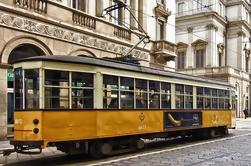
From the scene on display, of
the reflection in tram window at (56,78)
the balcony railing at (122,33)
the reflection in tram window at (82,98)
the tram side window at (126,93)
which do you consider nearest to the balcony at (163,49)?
the balcony railing at (122,33)

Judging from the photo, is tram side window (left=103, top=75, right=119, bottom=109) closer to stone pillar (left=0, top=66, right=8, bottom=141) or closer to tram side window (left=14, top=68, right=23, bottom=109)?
tram side window (left=14, top=68, right=23, bottom=109)

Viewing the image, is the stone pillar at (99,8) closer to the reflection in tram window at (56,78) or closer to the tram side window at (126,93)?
the tram side window at (126,93)

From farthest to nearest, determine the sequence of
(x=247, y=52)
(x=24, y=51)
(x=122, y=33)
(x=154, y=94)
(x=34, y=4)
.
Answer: (x=247, y=52) < (x=122, y=33) < (x=24, y=51) < (x=34, y=4) < (x=154, y=94)

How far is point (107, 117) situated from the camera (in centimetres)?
1285

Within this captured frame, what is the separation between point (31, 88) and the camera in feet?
37.2

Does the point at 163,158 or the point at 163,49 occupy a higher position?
the point at 163,49

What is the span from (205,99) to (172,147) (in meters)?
3.98

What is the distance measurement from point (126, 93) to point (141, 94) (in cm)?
88

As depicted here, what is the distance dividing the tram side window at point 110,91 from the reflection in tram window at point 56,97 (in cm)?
151

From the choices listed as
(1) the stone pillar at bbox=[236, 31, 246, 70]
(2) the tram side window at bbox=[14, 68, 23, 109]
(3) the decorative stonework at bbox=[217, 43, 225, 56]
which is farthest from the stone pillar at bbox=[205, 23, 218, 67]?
(2) the tram side window at bbox=[14, 68, 23, 109]

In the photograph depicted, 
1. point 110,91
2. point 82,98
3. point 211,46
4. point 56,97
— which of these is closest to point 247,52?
point 211,46

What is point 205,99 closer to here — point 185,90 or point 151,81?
point 185,90

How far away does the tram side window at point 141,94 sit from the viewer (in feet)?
46.8

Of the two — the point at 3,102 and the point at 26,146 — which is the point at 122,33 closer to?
the point at 3,102
